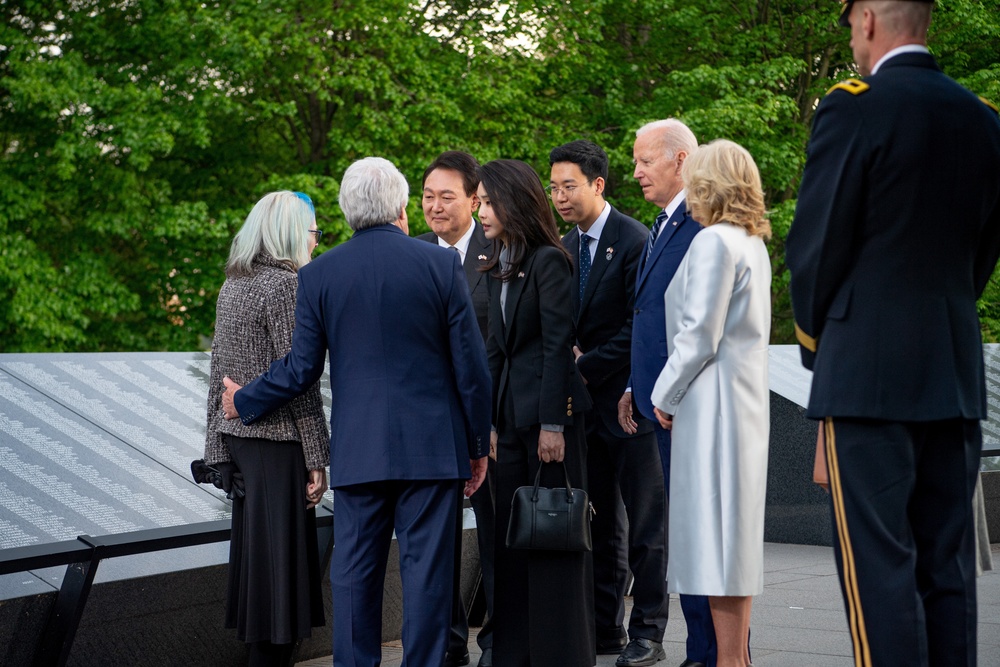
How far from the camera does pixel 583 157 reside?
5727 mm

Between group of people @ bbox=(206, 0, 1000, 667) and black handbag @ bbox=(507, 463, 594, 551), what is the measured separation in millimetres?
135

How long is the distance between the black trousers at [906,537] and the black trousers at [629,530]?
2.47 m

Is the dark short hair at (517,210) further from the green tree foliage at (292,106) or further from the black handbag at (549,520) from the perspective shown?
the green tree foliage at (292,106)

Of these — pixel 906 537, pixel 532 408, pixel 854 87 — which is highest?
pixel 854 87

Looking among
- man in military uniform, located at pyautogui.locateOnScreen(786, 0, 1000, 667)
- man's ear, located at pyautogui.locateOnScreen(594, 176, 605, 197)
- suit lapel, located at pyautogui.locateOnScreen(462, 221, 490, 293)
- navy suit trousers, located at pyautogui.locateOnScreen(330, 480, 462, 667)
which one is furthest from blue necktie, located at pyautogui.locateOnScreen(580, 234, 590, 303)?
man in military uniform, located at pyautogui.locateOnScreen(786, 0, 1000, 667)

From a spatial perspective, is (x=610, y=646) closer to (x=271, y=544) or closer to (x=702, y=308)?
(x=271, y=544)

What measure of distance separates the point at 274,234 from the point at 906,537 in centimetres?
272

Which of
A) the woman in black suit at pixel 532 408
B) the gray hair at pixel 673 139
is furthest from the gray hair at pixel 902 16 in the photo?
the gray hair at pixel 673 139

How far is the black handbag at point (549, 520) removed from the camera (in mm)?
4715

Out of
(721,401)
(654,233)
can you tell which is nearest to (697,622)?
(721,401)

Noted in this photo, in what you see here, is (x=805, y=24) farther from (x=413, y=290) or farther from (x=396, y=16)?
(x=413, y=290)

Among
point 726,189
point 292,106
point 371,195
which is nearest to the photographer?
point 726,189

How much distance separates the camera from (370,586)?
14.5 feet

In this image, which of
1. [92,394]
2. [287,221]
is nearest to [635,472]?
[287,221]
